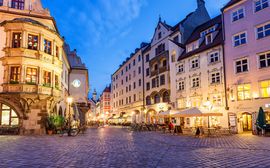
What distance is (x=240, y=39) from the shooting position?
27.4m

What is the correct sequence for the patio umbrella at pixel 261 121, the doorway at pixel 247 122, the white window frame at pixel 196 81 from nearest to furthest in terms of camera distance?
1. the patio umbrella at pixel 261 121
2. the doorway at pixel 247 122
3. the white window frame at pixel 196 81

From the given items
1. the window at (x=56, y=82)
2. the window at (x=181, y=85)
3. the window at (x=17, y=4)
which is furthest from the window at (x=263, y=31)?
the window at (x=17, y=4)

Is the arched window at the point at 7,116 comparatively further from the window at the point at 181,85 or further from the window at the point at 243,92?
the window at the point at 243,92

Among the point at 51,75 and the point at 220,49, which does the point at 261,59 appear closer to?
the point at 220,49

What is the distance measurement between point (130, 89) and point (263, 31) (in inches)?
1470

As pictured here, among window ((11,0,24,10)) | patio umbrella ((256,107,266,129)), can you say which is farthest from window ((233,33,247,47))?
window ((11,0,24,10))

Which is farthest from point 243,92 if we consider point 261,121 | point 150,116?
point 150,116

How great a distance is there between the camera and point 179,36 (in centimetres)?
3831

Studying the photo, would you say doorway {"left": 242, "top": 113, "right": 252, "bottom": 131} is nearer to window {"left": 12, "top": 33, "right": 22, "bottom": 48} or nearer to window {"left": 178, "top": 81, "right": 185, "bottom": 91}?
window {"left": 178, "top": 81, "right": 185, "bottom": 91}

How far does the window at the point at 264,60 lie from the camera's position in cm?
2436

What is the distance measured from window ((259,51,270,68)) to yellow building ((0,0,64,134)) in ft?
72.7

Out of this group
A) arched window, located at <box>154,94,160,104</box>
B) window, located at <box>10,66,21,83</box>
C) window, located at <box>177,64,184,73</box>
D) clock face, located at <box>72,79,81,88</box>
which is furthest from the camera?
clock face, located at <box>72,79,81,88</box>

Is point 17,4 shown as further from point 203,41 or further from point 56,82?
point 203,41

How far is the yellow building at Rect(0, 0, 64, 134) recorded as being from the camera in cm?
2402
